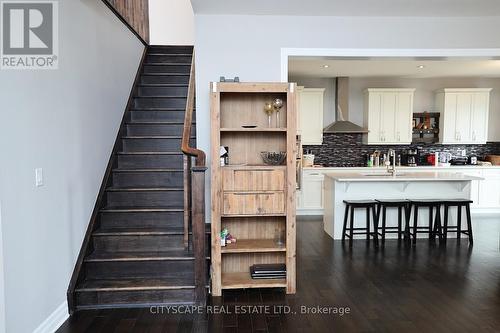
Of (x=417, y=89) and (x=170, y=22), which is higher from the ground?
(x=170, y=22)

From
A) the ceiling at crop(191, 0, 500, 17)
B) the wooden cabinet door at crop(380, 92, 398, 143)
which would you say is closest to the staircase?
the ceiling at crop(191, 0, 500, 17)

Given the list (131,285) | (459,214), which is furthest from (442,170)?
(131,285)

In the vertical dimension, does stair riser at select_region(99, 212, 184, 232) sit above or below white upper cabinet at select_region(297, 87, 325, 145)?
below

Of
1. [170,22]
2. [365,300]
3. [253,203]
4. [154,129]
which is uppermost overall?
[170,22]

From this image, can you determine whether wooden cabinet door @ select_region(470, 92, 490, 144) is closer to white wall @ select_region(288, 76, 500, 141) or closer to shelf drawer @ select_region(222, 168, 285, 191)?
white wall @ select_region(288, 76, 500, 141)

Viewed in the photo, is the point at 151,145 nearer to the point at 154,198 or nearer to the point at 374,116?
the point at 154,198

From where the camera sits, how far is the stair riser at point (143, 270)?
11.2ft

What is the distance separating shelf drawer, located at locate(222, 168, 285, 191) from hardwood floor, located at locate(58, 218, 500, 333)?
1.04 metres

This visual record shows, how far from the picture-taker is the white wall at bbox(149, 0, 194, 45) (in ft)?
21.9

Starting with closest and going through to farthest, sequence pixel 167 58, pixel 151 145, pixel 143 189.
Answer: pixel 143 189 < pixel 151 145 < pixel 167 58

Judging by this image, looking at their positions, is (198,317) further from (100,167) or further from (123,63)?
(123,63)

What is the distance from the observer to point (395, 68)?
6582 mm

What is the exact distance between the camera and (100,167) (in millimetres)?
3953

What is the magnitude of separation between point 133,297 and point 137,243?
573 mm
